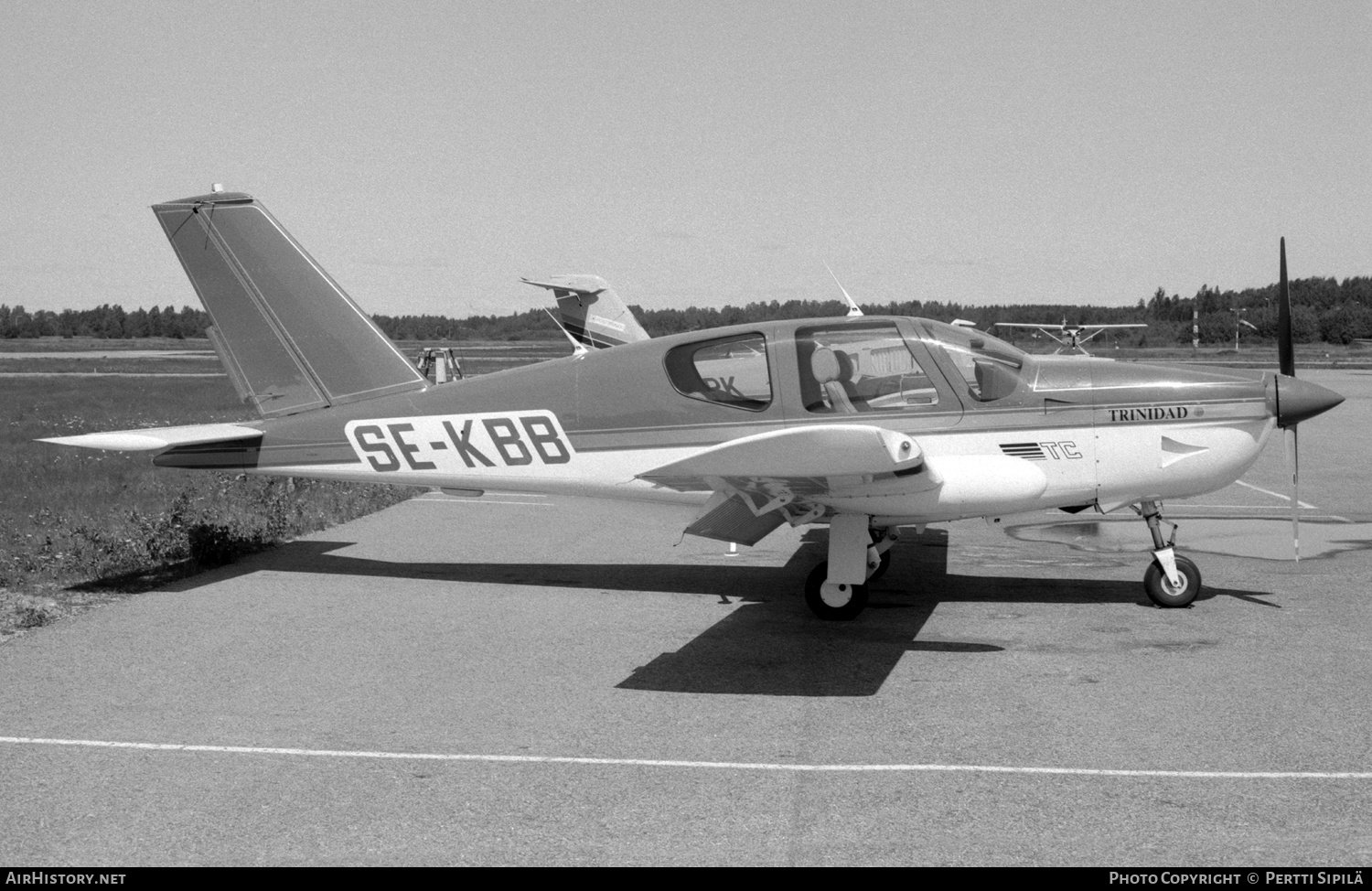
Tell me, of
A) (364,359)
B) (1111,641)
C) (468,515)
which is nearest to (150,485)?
(468,515)

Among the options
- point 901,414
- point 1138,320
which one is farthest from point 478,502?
point 1138,320

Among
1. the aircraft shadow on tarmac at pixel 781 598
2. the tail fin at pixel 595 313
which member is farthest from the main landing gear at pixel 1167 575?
the tail fin at pixel 595 313

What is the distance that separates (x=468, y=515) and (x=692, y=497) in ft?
17.1

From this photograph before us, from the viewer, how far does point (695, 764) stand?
17.4 feet

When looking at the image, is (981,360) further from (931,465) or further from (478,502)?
(478,502)

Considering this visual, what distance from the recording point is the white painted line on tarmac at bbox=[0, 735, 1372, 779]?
5016 millimetres

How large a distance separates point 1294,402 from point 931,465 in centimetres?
271

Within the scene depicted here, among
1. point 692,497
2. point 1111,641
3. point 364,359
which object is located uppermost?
point 364,359

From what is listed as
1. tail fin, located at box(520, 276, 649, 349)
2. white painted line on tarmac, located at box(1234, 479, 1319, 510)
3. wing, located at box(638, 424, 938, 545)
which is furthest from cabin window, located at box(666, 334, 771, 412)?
tail fin, located at box(520, 276, 649, 349)

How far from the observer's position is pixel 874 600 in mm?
8844

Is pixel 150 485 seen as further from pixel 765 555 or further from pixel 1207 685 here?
pixel 1207 685

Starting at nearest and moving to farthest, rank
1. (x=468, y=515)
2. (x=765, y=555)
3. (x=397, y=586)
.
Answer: (x=397, y=586), (x=765, y=555), (x=468, y=515)

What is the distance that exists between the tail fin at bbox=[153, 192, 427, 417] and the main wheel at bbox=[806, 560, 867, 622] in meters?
3.80

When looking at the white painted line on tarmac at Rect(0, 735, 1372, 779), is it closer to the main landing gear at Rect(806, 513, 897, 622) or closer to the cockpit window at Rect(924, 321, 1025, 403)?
the main landing gear at Rect(806, 513, 897, 622)
